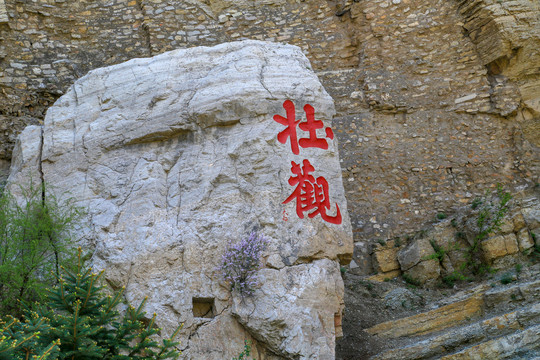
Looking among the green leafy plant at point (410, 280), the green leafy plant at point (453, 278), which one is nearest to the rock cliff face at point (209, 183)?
the green leafy plant at point (410, 280)

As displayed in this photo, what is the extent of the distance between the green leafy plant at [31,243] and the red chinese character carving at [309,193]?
2.06 m

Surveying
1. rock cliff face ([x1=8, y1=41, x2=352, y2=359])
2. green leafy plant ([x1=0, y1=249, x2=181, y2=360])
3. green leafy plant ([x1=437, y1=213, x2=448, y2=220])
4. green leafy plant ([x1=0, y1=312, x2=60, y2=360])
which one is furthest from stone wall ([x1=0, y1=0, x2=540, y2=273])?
green leafy plant ([x1=0, y1=312, x2=60, y2=360])

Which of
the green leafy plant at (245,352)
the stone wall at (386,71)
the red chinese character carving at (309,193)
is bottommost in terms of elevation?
the green leafy plant at (245,352)

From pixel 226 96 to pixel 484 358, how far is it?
3394mm

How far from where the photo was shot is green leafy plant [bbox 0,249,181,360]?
11.8 ft

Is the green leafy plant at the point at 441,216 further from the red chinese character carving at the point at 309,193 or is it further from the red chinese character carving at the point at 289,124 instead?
the red chinese character carving at the point at 289,124

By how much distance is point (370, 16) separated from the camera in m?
9.27

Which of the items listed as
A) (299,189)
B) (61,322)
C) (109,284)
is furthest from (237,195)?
(61,322)

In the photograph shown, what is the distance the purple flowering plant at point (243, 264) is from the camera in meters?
4.90

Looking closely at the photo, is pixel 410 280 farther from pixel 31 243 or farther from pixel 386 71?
pixel 31 243

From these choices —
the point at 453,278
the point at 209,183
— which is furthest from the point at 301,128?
the point at 453,278

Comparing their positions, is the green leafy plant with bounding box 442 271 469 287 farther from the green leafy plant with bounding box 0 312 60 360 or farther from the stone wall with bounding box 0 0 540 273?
the green leafy plant with bounding box 0 312 60 360

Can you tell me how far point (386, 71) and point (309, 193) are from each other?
14.2 ft

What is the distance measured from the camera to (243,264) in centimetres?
493
